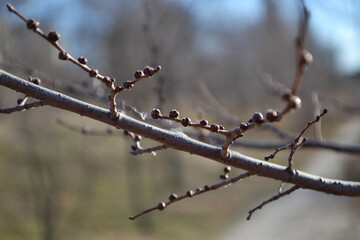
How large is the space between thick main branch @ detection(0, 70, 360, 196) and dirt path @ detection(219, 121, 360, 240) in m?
→ 8.43

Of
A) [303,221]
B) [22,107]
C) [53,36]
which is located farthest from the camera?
[303,221]

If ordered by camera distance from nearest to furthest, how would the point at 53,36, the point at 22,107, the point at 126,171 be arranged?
the point at 53,36
the point at 22,107
the point at 126,171

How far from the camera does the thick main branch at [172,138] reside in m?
1.29

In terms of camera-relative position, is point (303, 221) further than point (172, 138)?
Yes

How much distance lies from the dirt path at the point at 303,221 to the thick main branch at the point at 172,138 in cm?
843

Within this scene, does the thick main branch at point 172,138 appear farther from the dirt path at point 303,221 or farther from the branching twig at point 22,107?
the dirt path at point 303,221

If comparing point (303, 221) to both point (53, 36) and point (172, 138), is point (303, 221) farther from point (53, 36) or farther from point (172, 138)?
point (53, 36)

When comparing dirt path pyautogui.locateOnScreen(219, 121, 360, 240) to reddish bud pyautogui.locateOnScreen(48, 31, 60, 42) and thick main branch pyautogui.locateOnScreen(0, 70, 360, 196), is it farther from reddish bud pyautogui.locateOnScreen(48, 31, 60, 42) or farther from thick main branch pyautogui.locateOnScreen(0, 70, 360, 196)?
reddish bud pyautogui.locateOnScreen(48, 31, 60, 42)

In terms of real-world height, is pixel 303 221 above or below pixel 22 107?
above

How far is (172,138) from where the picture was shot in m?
Answer: 1.38

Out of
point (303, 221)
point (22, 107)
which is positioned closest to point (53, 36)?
point (22, 107)

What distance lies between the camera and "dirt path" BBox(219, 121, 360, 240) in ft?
34.4

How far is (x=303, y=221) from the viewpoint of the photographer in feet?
39.3

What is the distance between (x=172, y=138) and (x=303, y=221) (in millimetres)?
11724
